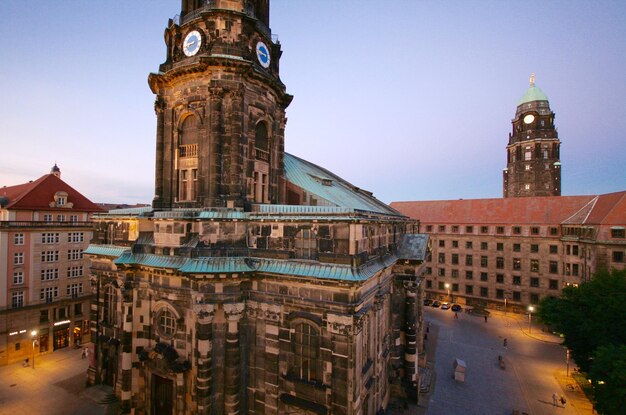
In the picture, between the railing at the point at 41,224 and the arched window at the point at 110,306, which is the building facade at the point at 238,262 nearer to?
the arched window at the point at 110,306

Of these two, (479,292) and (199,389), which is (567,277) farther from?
(199,389)

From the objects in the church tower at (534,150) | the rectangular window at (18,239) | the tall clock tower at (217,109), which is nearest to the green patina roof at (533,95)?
the church tower at (534,150)

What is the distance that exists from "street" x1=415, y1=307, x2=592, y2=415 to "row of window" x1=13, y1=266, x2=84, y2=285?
44.9 meters

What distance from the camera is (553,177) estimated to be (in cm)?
7544

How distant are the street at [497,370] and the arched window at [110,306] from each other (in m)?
27.2

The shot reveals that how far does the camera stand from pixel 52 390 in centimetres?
2883

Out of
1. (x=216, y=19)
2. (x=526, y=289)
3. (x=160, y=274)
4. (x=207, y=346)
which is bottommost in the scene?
(x=526, y=289)

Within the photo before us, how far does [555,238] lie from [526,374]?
28731 mm

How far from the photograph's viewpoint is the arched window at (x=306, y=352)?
56.7 ft

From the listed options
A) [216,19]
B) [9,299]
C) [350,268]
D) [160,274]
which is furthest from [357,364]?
[9,299]

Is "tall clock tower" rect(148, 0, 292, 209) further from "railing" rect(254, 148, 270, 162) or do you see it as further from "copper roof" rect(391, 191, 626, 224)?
"copper roof" rect(391, 191, 626, 224)

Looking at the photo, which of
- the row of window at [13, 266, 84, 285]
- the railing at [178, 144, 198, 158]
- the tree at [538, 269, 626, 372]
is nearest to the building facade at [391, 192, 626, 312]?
the tree at [538, 269, 626, 372]

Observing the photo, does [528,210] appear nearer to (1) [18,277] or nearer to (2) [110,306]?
(2) [110,306]

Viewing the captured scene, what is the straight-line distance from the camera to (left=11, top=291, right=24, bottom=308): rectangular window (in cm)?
3583
